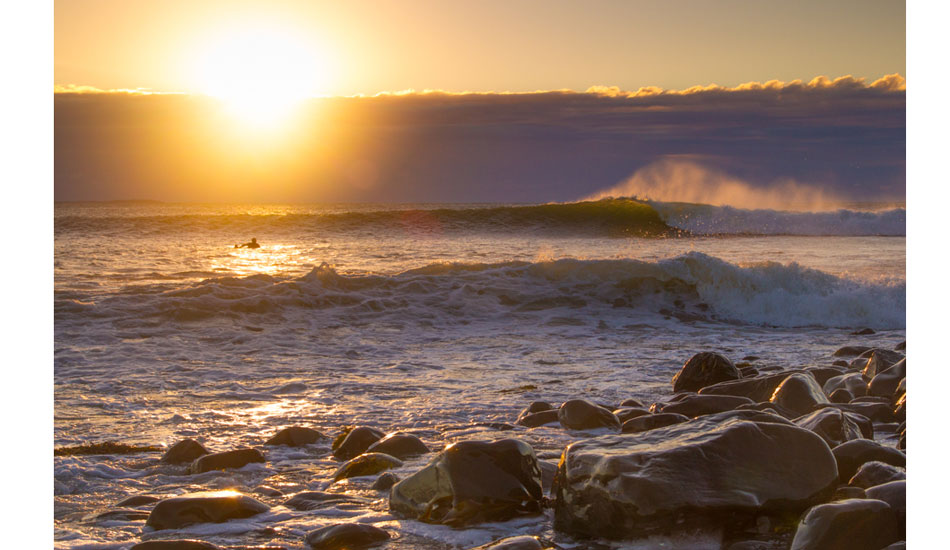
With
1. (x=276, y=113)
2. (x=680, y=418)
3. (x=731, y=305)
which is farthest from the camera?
(x=731, y=305)

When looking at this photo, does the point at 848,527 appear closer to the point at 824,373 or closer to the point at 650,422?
the point at 650,422

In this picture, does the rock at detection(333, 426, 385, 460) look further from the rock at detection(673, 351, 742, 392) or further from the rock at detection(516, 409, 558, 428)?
the rock at detection(673, 351, 742, 392)

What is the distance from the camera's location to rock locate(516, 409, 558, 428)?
391 centimetres

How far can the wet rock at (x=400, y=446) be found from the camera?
3320 mm

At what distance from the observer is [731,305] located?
30.1 feet

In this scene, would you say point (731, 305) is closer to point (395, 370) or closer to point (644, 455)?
point (395, 370)

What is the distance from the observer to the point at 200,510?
2541mm

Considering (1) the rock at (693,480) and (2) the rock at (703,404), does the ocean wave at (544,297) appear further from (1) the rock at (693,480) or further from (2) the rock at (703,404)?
(1) the rock at (693,480)

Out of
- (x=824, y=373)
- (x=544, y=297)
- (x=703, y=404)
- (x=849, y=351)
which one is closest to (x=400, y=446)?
(x=703, y=404)

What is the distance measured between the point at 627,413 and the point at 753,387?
30.1 inches

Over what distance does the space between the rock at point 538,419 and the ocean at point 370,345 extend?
0.11 m
